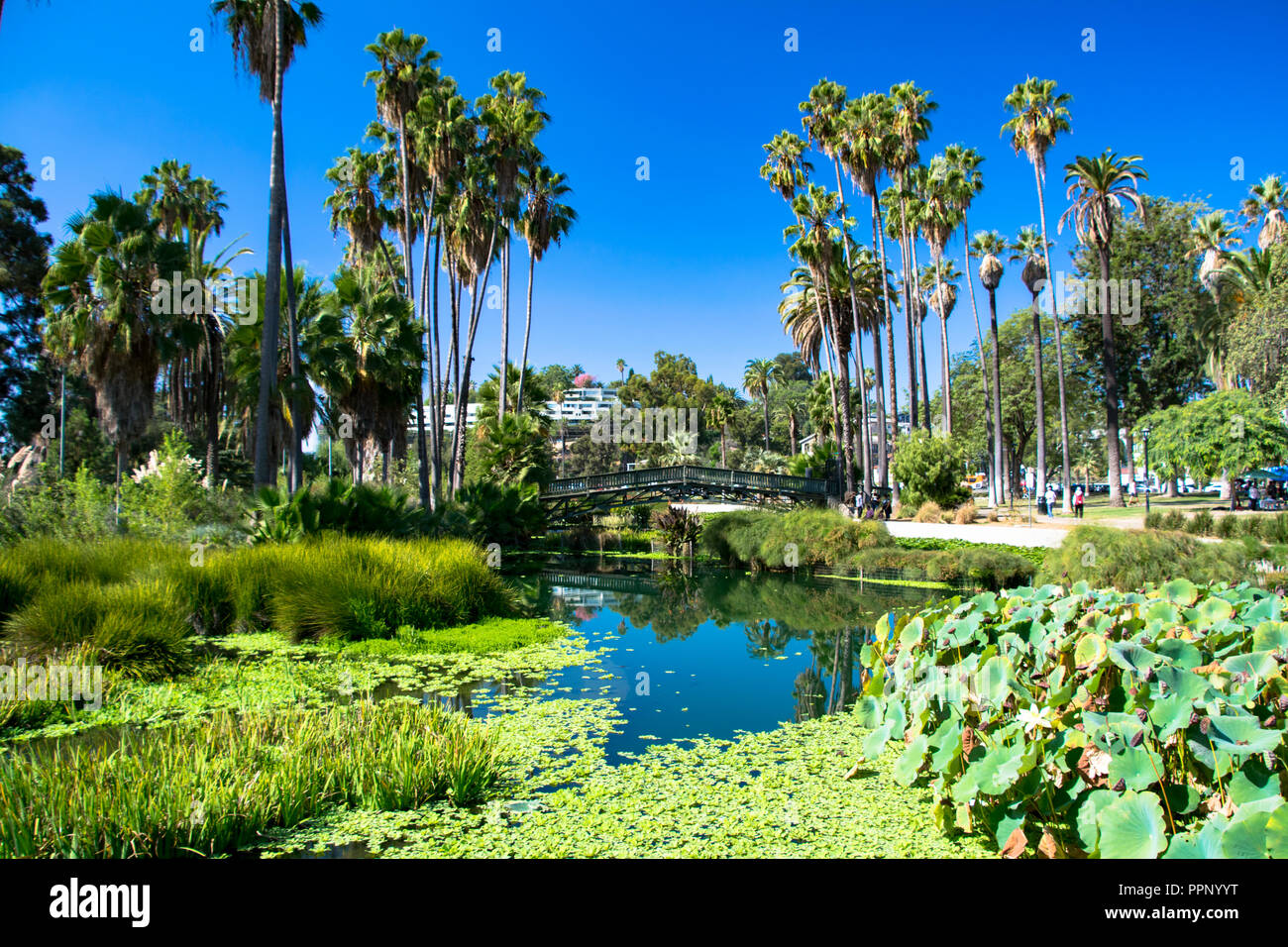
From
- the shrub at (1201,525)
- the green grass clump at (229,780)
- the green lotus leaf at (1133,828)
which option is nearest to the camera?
the green lotus leaf at (1133,828)

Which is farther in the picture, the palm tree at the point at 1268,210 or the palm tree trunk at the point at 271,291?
the palm tree at the point at 1268,210

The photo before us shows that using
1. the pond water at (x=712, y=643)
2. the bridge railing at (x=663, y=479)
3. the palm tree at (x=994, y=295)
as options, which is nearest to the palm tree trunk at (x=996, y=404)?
the palm tree at (x=994, y=295)

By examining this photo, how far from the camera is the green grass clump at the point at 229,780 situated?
418cm

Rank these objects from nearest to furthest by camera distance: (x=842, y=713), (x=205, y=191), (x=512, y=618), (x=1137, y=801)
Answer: (x=1137, y=801) < (x=842, y=713) < (x=512, y=618) < (x=205, y=191)

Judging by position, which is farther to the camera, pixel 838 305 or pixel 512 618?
pixel 838 305

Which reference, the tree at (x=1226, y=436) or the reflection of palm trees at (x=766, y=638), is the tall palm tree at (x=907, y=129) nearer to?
the tree at (x=1226, y=436)

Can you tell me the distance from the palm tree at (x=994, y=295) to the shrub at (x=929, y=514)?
27.8ft

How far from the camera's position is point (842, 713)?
829 centimetres

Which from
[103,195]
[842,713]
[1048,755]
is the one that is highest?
[103,195]

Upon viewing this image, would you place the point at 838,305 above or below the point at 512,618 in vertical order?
above
